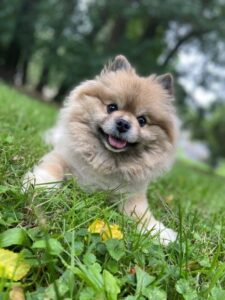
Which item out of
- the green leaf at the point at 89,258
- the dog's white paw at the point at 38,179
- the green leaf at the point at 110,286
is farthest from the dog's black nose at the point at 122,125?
the green leaf at the point at 110,286

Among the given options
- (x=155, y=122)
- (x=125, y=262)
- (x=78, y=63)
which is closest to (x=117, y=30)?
(x=78, y=63)

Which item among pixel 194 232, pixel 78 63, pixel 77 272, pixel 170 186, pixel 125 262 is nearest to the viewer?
pixel 77 272

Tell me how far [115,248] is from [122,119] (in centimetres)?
139

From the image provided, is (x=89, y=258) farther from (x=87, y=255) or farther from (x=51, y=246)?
(x=51, y=246)

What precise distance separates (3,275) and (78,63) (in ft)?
49.2

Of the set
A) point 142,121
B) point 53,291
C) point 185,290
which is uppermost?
point 142,121

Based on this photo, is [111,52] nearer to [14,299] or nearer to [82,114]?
[82,114]

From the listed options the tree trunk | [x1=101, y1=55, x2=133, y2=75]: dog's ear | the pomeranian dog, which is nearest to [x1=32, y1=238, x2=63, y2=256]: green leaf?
the pomeranian dog

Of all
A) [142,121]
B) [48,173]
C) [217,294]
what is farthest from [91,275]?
[142,121]

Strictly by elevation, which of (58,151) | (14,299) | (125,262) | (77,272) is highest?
(58,151)

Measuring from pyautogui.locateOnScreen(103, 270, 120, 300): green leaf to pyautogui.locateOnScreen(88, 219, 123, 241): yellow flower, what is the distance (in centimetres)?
32

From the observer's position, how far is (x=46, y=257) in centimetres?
200

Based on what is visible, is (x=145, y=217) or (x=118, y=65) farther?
(x=118, y=65)

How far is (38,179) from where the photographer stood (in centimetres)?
292
